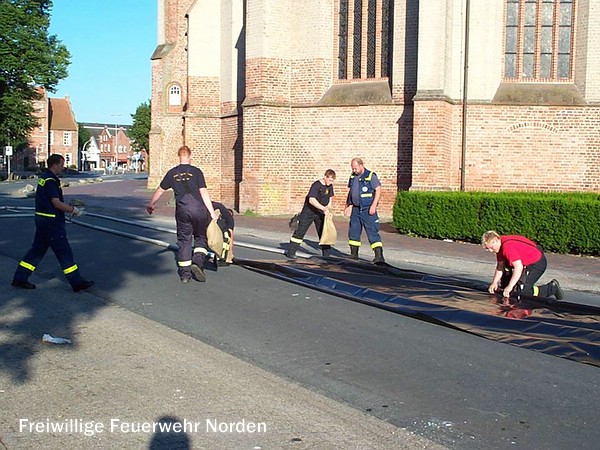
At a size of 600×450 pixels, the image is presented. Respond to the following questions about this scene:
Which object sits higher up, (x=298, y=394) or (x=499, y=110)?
(x=499, y=110)

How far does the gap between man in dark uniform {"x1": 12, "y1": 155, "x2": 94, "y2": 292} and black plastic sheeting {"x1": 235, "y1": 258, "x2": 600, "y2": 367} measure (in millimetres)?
2928

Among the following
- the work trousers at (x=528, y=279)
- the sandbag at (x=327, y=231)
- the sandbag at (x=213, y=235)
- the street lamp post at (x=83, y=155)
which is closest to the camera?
the work trousers at (x=528, y=279)

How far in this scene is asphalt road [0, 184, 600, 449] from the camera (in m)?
5.23

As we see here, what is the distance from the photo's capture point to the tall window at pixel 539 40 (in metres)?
22.5

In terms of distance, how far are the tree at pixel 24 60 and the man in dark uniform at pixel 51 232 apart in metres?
40.4

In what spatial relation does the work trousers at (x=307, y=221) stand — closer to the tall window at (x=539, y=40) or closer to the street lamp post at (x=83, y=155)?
the tall window at (x=539, y=40)

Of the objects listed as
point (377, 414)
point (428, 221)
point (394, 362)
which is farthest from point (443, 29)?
point (377, 414)

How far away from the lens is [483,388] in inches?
236

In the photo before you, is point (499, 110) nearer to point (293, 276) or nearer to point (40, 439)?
point (293, 276)

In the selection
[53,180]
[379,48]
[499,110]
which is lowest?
[53,180]

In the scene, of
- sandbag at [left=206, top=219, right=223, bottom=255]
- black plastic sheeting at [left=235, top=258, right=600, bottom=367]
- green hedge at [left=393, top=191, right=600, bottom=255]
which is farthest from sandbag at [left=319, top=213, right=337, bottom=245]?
green hedge at [left=393, top=191, right=600, bottom=255]

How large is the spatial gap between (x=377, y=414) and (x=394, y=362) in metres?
1.42

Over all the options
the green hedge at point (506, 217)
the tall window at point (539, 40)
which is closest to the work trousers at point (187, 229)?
the green hedge at point (506, 217)

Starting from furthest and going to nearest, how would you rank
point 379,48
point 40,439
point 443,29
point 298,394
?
point 379,48 → point 443,29 → point 298,394 → point 40,439
